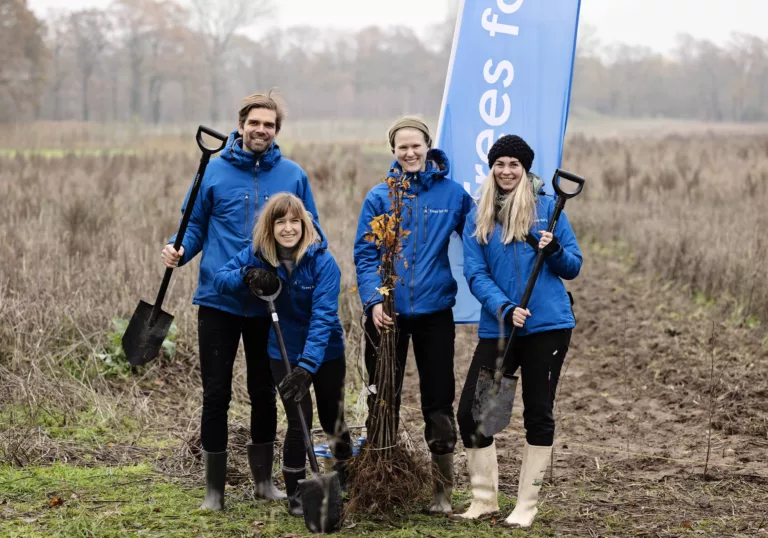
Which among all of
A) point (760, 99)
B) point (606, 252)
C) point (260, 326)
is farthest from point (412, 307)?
point (760, 99)

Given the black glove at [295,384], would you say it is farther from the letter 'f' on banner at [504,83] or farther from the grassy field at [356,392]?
the letter 'f' on banner at [504,83]

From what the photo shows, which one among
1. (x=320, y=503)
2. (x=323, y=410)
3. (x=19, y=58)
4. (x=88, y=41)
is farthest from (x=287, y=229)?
(x=88, y=41)

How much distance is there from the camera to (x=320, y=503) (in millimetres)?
3842

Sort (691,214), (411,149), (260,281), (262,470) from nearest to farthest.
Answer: (260,281) < (411,149) < (262,470) < (691,214)

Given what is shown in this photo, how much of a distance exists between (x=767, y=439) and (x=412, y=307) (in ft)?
8.89

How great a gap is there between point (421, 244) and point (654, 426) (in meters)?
2.68

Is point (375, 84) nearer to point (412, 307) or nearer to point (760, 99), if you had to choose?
point (760, 99)

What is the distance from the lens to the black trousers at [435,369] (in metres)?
4.16

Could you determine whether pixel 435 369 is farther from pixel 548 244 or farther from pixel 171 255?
pixel 171 255

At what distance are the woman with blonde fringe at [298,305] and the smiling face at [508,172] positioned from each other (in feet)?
2.86

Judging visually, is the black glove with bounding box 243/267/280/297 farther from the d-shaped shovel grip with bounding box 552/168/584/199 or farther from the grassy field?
the d-shaped shovel grip with bounding box 552/168/584/199

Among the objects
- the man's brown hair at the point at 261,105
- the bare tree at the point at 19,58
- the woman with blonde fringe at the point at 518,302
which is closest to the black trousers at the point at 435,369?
the woman with blonde fringe at the point at 518,302

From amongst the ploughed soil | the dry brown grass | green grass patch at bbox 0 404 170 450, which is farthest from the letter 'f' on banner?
the dry brown grass

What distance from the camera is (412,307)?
13.6 ft
